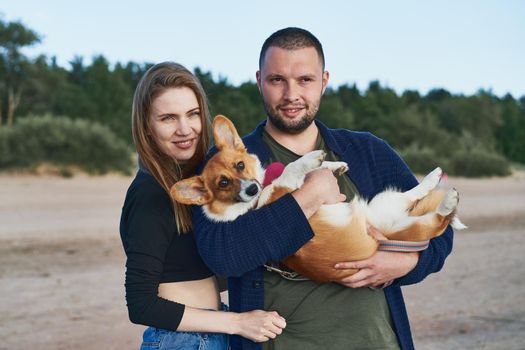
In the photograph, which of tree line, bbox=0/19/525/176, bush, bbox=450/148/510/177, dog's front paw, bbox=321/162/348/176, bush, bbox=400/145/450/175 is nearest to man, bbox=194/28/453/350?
dog's front paw, bbox=321/162/348/176

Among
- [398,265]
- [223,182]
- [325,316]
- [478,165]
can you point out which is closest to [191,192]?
[223,182]

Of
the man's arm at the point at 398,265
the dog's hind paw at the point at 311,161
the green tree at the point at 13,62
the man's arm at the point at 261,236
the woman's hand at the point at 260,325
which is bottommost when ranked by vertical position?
the woman's hand at the point at 260,325

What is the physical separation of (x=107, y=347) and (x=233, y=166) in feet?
11.7

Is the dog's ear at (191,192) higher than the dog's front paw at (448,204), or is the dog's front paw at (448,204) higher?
the dog's ear at (191,192)

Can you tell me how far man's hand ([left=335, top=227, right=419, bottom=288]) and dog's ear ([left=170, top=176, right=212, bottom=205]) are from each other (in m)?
0.65

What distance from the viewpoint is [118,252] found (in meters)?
9.78

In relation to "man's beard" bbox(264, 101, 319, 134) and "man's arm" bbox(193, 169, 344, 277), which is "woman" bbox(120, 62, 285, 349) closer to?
"man's arm" bbox(193, 169, 344, 277)

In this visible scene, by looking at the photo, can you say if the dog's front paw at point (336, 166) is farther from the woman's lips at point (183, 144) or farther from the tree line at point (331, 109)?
the tree line at point (331, 109)

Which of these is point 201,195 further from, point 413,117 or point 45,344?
point 413,117

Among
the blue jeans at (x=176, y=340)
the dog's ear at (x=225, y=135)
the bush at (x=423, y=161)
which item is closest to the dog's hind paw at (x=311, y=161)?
the dog's ear at (x=225, y=135)

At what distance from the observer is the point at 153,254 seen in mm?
2371

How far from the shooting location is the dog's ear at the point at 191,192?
7.80 feet

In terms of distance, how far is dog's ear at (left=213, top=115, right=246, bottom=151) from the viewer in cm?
269

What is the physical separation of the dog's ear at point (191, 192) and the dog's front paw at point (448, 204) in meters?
1.07
